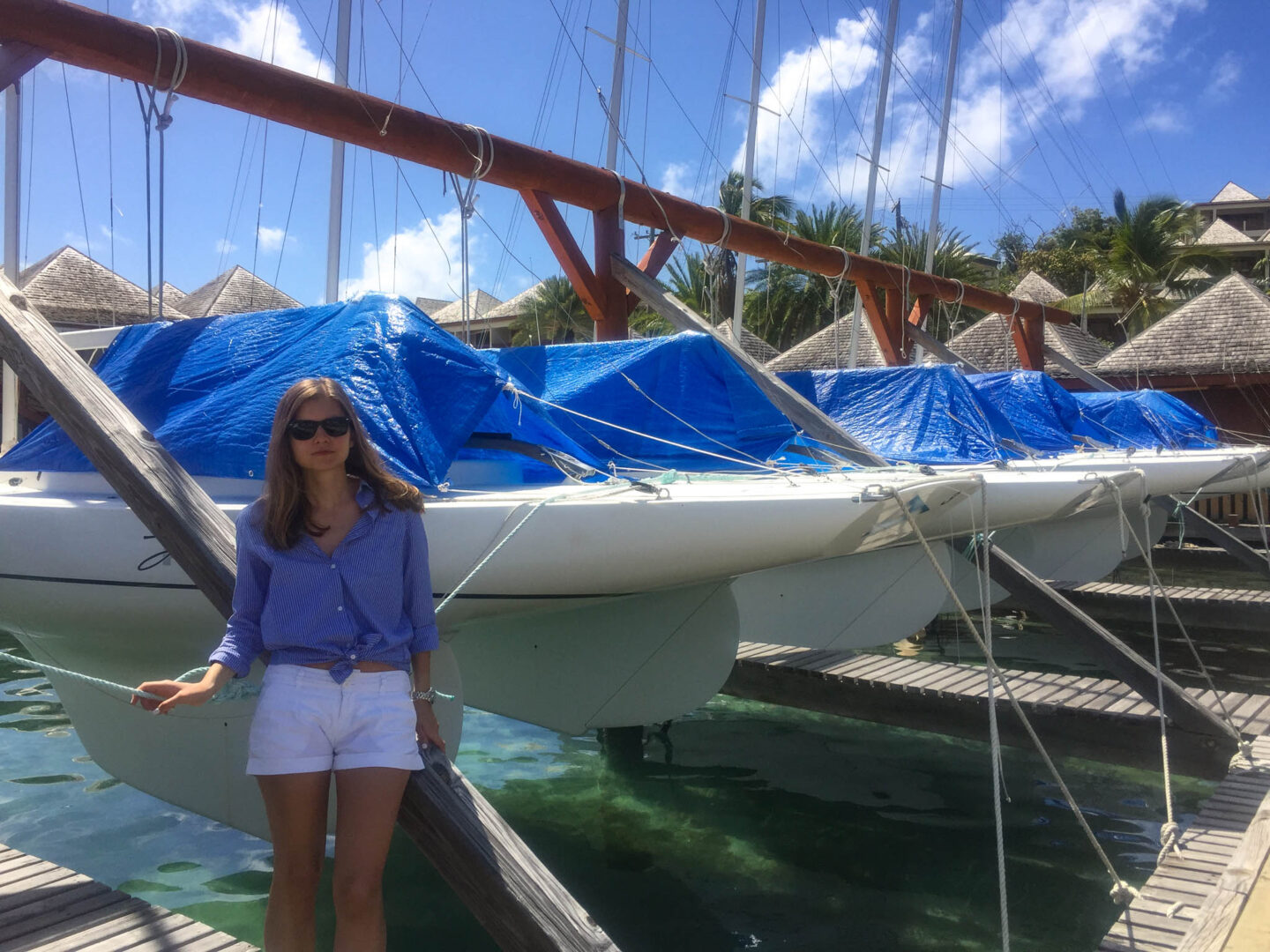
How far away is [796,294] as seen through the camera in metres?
34.6

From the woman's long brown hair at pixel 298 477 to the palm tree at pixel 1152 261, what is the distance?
31193mm

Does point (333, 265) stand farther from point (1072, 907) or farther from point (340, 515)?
point (1072, 907)

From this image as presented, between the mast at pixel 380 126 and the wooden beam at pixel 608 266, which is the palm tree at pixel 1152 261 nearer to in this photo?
the mast at pixel 380 126

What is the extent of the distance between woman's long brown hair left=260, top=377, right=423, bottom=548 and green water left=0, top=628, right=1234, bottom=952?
9.44 feet

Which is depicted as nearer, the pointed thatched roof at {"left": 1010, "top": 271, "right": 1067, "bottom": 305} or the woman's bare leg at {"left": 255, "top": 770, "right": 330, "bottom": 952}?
the woman's bare leg at {"left": 255, "top": 770, "right": 330, "bottom": 952}

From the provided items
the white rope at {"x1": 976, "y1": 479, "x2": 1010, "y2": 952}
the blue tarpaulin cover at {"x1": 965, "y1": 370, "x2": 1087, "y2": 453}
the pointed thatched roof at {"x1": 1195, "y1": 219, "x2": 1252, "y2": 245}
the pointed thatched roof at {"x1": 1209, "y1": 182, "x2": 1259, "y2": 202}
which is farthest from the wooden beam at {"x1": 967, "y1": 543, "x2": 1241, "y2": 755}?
the pointed thatched roof at {"x1": 1209, "y1": 182, "x2": 1259, "y2": 202}

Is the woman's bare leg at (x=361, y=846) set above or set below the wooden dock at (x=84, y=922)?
above

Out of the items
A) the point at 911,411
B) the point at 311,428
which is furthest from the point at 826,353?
the point at 311,428

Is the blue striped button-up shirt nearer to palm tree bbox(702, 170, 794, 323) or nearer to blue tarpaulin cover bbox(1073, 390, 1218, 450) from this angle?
blue tarpaulin cover bbox(1073, 390, 1218, 450)

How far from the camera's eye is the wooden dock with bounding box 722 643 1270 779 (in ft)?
19.0

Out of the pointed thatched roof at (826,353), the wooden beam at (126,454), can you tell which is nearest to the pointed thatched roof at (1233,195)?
the pointed thatched roof at (826,353)

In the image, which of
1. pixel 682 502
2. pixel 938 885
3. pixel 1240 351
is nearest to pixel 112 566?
pixel 682 502

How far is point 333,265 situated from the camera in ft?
24.1

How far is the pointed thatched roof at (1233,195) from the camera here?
60612 millimetres
